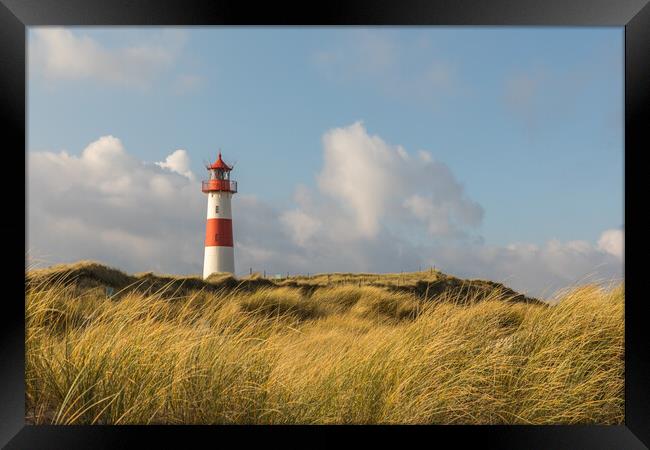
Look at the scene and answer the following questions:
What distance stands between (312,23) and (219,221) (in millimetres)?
11762

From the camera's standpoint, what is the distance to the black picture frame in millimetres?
2256

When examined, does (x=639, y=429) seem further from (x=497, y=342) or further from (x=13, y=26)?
(x=13, y=26)

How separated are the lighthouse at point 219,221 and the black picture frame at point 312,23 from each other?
10.1 meters

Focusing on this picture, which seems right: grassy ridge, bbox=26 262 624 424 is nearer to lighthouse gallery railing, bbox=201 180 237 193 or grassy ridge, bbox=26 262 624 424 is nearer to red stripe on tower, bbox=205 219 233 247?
red stripe on tower, bbox=205 219 233 247

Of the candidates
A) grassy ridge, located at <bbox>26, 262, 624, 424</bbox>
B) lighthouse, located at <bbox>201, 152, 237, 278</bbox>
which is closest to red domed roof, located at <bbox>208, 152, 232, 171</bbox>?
lighthouse, located at <bbox>201, 152, 237, 278</bbox>

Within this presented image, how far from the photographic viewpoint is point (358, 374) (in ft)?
9.05

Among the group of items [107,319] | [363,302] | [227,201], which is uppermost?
[227,201]

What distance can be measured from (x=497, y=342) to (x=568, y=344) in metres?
0.44

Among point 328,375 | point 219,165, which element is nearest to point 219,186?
point 219,165

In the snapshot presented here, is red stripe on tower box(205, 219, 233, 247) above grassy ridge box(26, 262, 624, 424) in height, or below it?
above

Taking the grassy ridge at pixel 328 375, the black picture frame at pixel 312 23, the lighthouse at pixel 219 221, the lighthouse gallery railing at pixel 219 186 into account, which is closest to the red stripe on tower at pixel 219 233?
the lighthouse at pixel 219 221

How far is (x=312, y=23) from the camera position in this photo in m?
2.37

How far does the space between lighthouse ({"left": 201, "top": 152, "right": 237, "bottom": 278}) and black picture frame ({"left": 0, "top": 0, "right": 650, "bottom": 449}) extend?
1007 cm

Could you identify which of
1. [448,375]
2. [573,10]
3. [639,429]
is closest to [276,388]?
[448,375]
